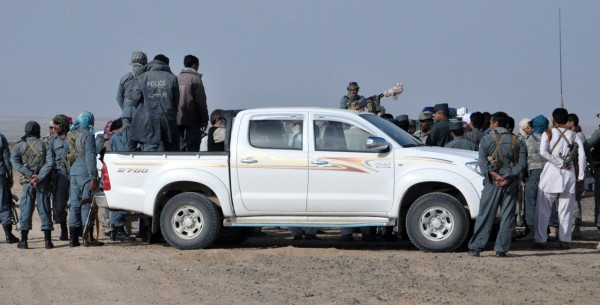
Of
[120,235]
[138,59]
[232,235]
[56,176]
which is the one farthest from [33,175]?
[232,235]

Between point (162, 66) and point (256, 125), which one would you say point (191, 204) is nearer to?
point (256, 125)

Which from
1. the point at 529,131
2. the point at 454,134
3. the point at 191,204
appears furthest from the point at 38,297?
the point at 529,131

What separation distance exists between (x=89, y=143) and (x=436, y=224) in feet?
16.4

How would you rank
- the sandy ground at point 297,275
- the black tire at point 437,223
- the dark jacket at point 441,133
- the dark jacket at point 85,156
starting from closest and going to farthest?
the sandy ground at point 297,275 < the black tire at point 437,223 < the dark jacket at point 85,156 < the dark jacket at point 441,133

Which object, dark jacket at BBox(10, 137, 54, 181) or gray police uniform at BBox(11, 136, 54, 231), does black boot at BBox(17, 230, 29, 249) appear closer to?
gray police uniform at BBox(11, 136, 54, 231)

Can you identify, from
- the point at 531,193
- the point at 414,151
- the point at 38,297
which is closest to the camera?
the point at 38,297

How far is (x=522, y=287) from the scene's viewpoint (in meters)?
12.5

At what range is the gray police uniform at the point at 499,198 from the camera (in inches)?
596

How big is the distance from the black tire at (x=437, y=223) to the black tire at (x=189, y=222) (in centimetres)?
262

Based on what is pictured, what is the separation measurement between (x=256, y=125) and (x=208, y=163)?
0.81 m

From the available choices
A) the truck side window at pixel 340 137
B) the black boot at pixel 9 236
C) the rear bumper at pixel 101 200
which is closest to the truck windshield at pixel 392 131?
the truck side window at pixel 340 137

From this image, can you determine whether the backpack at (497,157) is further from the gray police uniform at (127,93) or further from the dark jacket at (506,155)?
the gray police uniform at (127,93)

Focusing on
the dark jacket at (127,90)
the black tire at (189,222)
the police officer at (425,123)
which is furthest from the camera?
the police officer at (425,123)

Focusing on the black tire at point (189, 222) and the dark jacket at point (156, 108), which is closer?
the black tire at point (189, 222)
